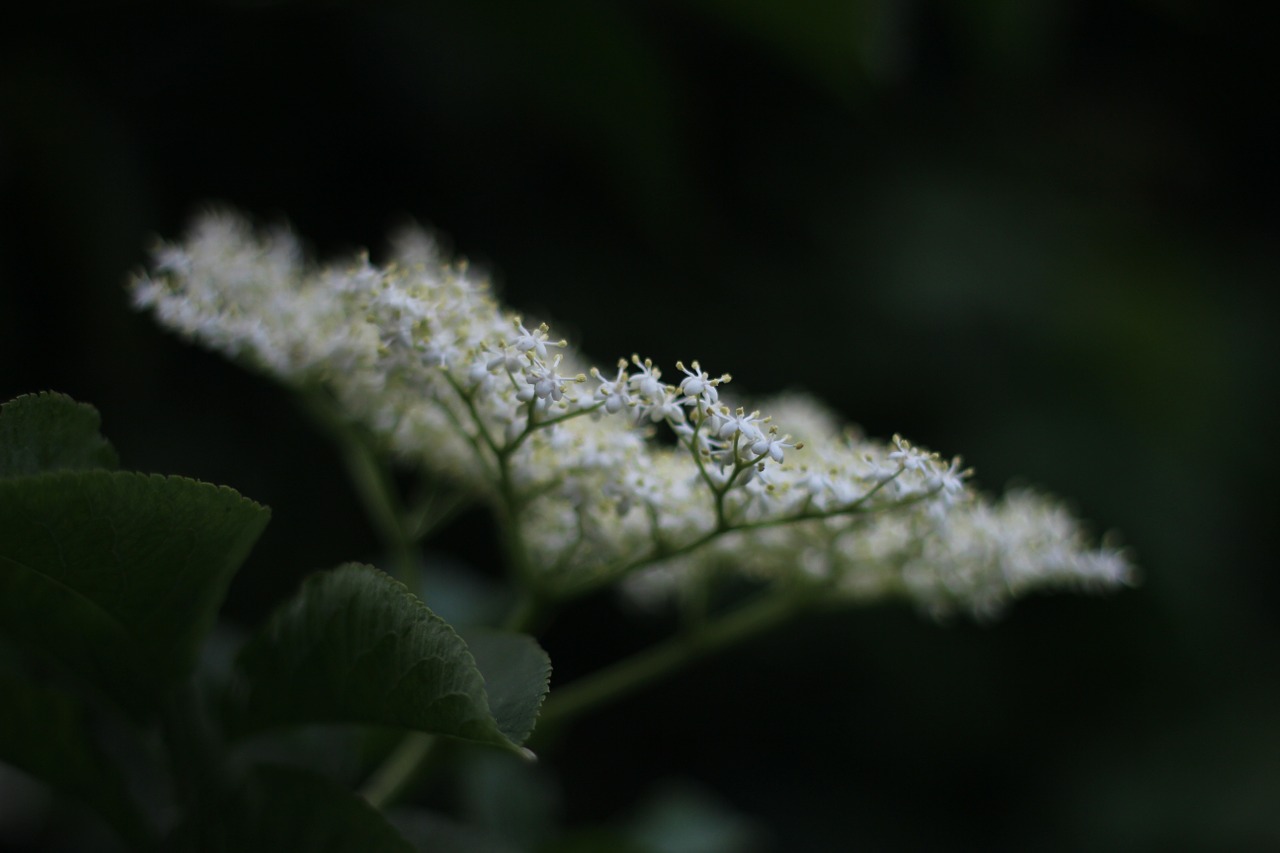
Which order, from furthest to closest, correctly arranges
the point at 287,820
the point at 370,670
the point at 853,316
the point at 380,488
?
the point at 853,316 → the point at 380,488 → the point at 287,820 → the point at 370,670

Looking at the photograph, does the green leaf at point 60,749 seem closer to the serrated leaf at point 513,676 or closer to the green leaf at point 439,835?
the green leaf at point 439,835

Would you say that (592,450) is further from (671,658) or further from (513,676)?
(671,658)

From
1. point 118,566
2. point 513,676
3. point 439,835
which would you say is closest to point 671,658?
point 439,835

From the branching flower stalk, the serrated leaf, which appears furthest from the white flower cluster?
the serrated leaf

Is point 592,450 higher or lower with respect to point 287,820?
higher

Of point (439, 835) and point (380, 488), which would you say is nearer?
point (439, 835)

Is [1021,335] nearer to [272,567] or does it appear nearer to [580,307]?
[580,307]

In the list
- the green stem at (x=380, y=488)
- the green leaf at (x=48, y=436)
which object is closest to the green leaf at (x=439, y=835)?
the green stem at (x=380, y=488)
